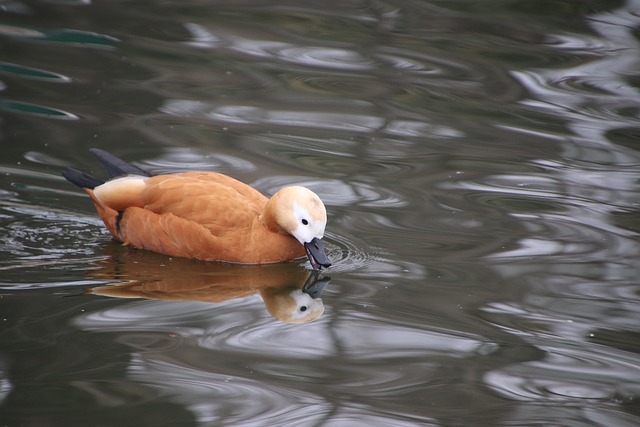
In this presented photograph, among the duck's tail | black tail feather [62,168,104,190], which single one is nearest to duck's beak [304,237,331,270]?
the duck's tail

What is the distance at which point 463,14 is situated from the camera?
11758 mm

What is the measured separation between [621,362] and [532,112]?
15.8 feet

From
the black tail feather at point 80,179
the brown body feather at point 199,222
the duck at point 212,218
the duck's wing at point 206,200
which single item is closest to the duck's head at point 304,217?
the duck at point 212,218

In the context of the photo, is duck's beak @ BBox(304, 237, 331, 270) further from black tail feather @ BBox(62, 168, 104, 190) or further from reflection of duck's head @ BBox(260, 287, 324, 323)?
black tail feather @ BBox(62, 168, 104, 190)

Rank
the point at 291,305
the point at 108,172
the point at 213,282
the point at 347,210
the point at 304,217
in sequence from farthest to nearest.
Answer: the point at 347,210 < the point at 108,172 < the point at 304,217 < the point at 213,282 < the point at 291,305

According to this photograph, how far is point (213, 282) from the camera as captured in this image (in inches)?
238

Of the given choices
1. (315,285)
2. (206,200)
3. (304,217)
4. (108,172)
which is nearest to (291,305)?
(315,285)

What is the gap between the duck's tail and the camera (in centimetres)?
669

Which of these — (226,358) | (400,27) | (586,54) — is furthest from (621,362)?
(400,27)

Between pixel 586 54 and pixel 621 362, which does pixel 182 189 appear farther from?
pixel 586 54

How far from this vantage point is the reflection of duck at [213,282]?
18.8 feet

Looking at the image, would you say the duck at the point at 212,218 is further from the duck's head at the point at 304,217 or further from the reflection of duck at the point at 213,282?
the reflection of duck at the point at 213,282

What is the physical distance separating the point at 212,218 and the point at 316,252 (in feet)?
2.56

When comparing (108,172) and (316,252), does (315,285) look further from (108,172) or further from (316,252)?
(108,172)
